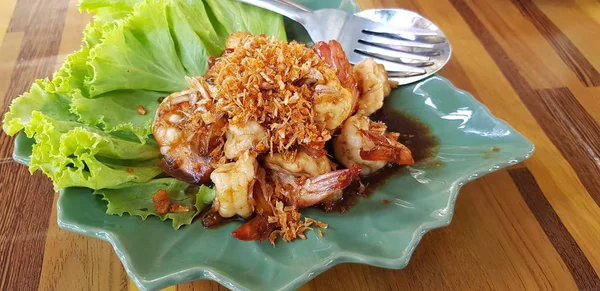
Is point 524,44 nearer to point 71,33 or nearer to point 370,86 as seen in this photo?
point 370,86

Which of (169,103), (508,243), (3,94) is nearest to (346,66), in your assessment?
(169,103)

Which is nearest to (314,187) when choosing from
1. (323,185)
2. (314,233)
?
(323,185)

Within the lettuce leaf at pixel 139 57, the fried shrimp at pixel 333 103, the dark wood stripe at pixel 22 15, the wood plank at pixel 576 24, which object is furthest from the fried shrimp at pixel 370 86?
the dark wood stripe at pixel 22 15

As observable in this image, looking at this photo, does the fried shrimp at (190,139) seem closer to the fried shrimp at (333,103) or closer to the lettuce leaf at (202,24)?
the fried shrimp at (333,103)

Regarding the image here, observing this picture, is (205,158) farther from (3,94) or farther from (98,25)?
(3,94)

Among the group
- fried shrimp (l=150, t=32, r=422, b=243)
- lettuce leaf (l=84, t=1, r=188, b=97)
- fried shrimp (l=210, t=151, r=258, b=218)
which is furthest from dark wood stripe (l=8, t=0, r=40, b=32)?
fried shrimp (l=210, t=151, r=258, b=218)

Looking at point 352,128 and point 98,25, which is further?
point 98,25

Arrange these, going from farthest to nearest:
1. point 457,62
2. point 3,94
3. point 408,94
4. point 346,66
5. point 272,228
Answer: point 457,62, point 3,94, point 408,94, point 346,66, point 272,228
